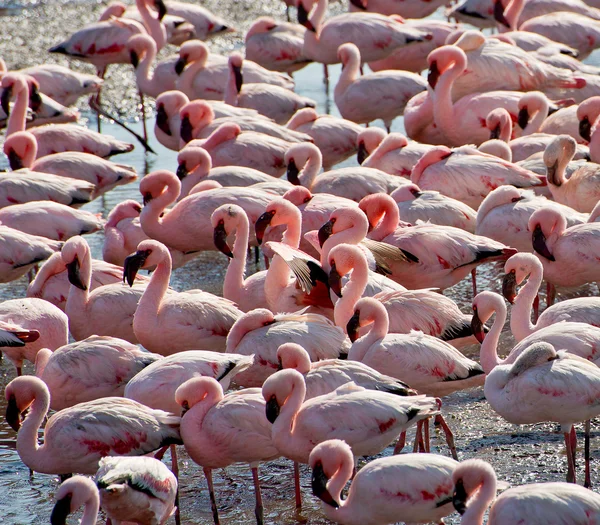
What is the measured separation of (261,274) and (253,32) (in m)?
6.52

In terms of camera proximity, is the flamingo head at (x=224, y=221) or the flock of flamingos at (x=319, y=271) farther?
the flamingo head at (x=224, y=221)

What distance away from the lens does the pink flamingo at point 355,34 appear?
1291 cm

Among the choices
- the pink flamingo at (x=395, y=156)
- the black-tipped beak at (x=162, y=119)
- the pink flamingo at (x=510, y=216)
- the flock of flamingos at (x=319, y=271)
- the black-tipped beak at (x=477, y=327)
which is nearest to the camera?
the flock of flamingos at (x=319, y=271)

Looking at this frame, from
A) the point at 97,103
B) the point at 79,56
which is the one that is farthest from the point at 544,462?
the point at 79,56

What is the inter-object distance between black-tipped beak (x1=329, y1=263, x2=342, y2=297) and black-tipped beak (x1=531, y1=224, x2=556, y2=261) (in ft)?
4.69

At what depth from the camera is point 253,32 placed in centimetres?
1363

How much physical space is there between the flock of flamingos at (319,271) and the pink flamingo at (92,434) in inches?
0.5

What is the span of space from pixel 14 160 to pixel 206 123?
1837 mm

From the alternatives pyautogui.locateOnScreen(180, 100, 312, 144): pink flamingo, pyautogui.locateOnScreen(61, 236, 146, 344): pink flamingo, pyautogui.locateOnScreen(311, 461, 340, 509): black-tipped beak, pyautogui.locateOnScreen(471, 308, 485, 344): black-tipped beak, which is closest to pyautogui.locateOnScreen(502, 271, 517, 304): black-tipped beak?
pyautogui.locateOnScreen(471, 308, 485, 344): black-tipped beak

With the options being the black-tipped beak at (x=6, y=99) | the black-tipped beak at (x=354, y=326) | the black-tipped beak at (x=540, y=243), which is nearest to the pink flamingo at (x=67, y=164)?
the black-tipped beak at (x=6, y=99)

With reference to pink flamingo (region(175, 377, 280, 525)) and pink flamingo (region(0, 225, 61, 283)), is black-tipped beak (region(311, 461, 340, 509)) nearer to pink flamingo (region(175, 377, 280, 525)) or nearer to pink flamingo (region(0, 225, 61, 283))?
pink flamingo (region(175, 377, 280, 525))

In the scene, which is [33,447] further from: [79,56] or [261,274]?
[79,56]

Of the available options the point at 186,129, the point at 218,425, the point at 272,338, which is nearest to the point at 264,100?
the point at 186,129

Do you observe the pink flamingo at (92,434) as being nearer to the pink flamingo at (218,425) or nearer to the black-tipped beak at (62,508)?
the pink flamingo at (218,425)
